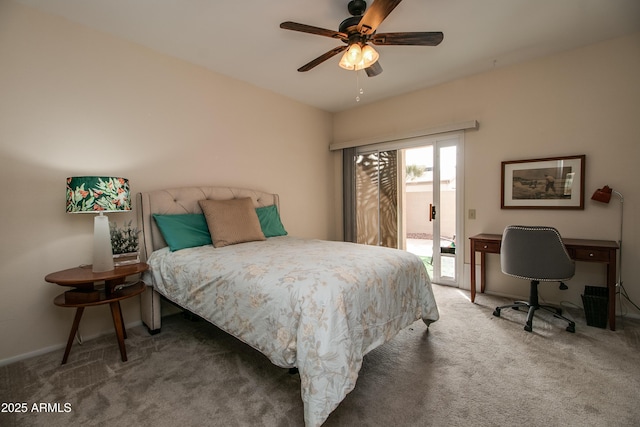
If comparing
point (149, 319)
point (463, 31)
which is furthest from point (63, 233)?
point (463, 31)

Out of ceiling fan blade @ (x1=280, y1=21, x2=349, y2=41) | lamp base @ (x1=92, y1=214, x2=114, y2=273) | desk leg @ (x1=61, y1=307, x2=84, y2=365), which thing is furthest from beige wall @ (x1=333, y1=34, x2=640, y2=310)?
desk leg @ (x1=61, y1=307, x2=84, y2=365)

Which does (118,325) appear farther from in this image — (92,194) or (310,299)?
(310,299)

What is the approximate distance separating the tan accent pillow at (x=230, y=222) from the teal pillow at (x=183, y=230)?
9 cm

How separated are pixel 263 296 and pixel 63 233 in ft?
6.25

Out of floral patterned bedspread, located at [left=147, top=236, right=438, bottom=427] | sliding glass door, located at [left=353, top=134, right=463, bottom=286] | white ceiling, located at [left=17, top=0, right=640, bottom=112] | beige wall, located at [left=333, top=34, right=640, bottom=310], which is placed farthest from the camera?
sliding glass door, located at [left=353, top=134, right=463, bottom=286]

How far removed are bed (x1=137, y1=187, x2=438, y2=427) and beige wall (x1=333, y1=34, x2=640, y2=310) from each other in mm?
1751

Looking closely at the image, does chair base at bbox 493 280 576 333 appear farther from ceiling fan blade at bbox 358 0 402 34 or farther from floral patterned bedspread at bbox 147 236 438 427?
ceiling fan blade at bbox 358 0 402 34

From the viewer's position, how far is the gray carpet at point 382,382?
1435mm

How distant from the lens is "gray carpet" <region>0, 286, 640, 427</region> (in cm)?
143

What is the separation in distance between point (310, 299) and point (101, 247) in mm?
1667

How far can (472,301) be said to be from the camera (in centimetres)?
301

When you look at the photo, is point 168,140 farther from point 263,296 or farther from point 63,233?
point 263,296

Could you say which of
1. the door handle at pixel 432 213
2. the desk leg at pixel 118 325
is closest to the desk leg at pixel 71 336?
the desk leg at pixel 118 325

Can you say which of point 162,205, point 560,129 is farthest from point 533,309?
point 162,205
